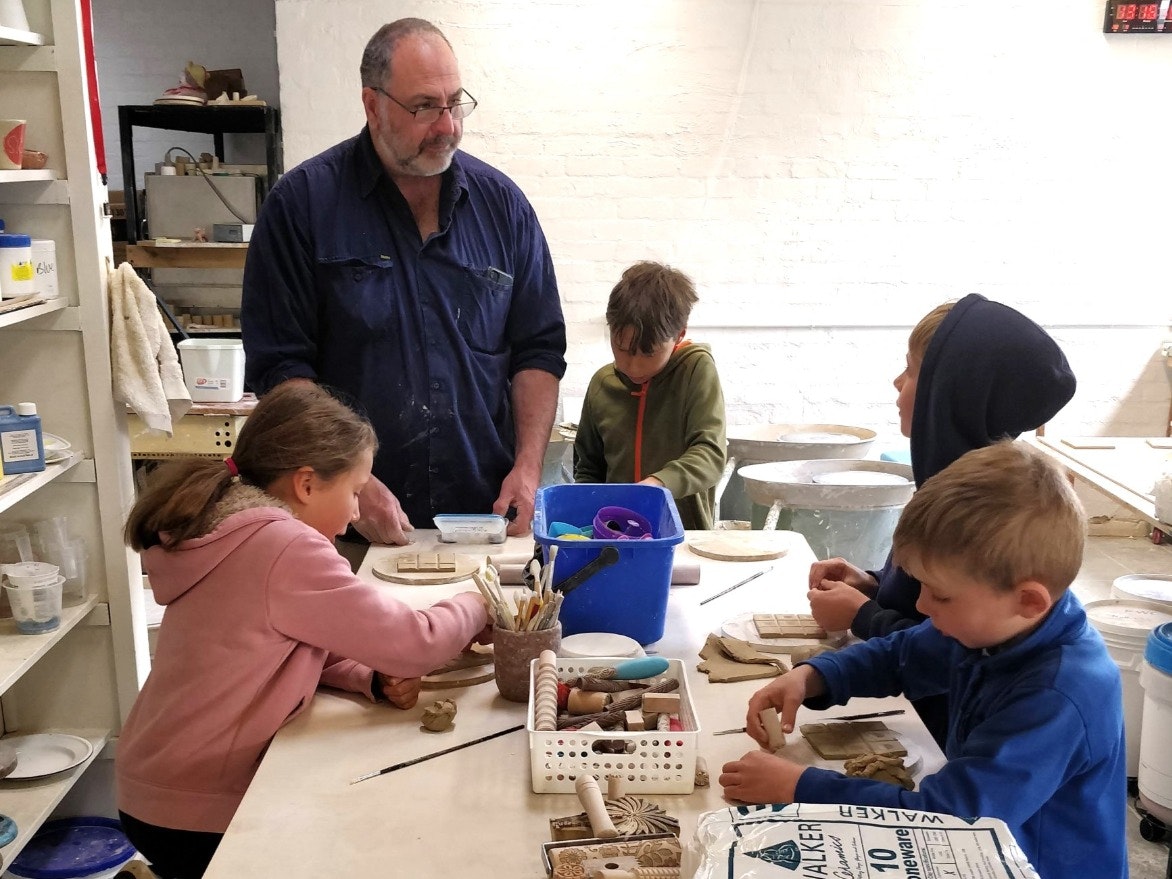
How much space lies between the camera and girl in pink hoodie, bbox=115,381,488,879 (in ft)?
4.78

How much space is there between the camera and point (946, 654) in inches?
56.0

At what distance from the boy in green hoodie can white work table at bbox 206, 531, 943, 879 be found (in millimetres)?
1009

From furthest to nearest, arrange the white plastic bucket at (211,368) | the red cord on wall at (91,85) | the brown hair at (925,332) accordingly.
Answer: the white plastic bucket at (211,368) < the red cord on wall at (91,85) < the brown hair at (925,332)

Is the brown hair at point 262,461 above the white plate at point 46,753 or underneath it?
above

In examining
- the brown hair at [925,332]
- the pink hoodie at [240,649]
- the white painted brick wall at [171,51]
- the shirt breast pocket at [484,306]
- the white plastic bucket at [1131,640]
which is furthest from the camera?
the white painted brick wall at [171,51]

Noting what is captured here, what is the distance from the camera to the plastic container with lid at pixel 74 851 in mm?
2441

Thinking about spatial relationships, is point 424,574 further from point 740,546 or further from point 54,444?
point 54,444

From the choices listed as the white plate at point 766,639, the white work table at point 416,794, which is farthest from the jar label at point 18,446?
the white plate at point 766,639

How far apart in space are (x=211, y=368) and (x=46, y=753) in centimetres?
164

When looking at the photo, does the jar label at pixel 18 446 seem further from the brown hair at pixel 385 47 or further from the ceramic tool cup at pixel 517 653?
the ceramic tool cup at pixel 517 653

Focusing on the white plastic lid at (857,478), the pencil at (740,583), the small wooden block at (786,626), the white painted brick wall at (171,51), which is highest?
the white painted brick wall at (171,51)

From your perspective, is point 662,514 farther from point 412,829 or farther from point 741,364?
point 741,364

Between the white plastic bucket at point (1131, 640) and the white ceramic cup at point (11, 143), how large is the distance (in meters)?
2.78

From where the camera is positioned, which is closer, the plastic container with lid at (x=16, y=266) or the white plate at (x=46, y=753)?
the plastic container with lid at (x=16, y=266)
